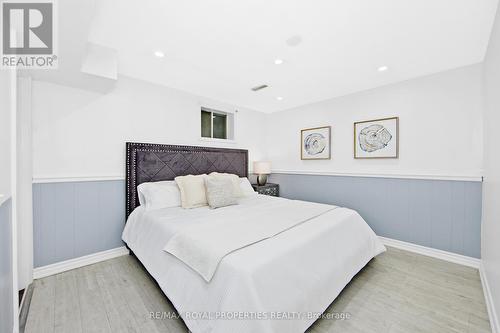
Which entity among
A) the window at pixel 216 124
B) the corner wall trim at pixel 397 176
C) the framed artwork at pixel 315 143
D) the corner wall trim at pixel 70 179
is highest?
the window at pixel 216 124

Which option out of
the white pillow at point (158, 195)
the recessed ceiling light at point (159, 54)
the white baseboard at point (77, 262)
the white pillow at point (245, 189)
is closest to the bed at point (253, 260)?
the white pillow at point (158, 195)

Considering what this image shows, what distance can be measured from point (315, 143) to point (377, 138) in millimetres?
1046

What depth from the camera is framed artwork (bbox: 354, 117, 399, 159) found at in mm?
3055

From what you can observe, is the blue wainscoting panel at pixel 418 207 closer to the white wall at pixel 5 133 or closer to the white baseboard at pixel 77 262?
the white baseboard at pixel 77 262

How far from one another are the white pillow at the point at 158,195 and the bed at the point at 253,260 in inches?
4.2

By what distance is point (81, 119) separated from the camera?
2486mm

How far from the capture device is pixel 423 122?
9.27 ft

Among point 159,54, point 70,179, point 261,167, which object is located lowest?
point 70,179

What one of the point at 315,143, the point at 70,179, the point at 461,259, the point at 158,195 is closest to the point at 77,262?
the point at 70,179

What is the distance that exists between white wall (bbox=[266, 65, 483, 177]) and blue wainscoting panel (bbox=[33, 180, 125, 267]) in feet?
11.2

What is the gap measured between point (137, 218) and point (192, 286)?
1422 millimetres

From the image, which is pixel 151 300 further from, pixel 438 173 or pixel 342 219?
pixel 438 173

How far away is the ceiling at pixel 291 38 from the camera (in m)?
1.62

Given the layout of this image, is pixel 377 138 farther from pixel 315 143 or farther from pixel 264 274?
pixel 264 274
